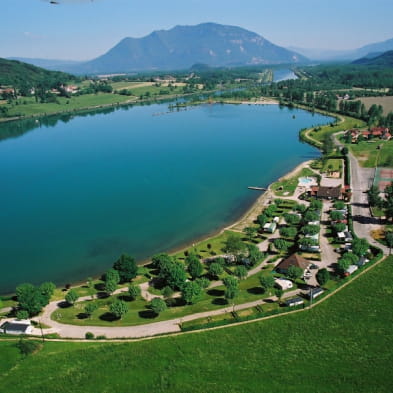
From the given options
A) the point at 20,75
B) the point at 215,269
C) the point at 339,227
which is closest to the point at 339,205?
the point at 339,227

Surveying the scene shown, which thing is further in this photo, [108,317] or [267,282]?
[267,282]

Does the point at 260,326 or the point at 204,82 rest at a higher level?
the point at 204,82

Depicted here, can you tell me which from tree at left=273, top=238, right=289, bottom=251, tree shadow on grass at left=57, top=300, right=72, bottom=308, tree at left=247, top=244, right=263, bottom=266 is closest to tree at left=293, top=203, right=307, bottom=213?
tree at left=273, top=238, right=289, bottom=251

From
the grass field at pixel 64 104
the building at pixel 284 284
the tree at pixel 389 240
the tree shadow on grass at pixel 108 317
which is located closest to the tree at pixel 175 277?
the tree shadow on grass at pixel 108 317

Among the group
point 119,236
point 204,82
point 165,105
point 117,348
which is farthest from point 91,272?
point 204,82

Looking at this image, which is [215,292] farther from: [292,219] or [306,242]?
[292,219]

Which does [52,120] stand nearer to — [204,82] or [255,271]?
[204,82]
